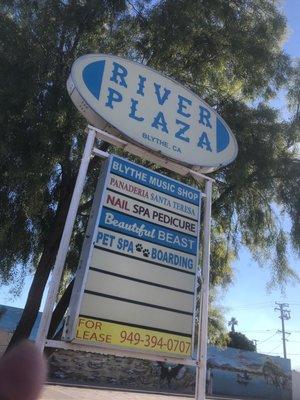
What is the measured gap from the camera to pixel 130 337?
4.23 m

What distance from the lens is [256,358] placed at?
1585 inches

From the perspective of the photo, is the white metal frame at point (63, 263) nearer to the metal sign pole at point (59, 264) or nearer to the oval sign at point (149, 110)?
the metal sign pole at point (59, 264)

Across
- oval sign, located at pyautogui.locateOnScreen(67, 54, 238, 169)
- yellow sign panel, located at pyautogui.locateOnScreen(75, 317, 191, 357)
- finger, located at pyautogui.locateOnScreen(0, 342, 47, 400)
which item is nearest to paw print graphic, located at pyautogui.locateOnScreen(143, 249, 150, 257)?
yellow sign panel, located at pyautogui.locateOnScreen(75, 317, 191, 357)

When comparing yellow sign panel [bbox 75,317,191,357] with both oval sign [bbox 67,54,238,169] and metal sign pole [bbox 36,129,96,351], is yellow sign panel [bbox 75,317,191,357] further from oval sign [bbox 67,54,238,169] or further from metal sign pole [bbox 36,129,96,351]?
oval sign [bbox 67,54,238,169]

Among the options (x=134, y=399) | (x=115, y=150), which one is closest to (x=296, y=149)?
(x=115, y=150)

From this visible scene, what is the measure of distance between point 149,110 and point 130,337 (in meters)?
2.60

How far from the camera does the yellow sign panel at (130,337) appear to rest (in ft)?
13.2

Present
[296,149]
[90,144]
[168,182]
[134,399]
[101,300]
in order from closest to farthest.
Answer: [101,300]
[90,144]
[168,182]
[296,149]
[134,399]

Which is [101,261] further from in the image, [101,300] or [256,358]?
[256,358]

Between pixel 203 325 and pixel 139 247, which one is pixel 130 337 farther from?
pixel 203 325

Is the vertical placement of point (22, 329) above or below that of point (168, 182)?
below

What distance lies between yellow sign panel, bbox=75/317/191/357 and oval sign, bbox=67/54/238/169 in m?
2.04

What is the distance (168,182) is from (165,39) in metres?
6.17

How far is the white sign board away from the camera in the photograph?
4180 millimetres
